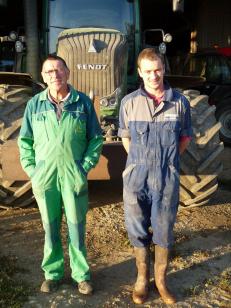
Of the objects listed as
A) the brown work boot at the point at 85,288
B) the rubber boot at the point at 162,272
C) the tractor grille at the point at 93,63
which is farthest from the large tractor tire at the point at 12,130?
the rubber boot at the point at 162,272

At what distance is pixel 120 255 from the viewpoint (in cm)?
378

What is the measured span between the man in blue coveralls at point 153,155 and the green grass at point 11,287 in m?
0.77

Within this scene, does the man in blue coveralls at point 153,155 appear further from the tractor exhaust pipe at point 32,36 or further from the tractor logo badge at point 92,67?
the tractor exhaust pipe at point 32,36

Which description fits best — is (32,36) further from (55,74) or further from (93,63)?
(55,74)

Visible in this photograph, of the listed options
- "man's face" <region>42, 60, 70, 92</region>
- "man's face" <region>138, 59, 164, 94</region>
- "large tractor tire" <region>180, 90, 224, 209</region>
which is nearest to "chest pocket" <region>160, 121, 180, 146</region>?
"man's face" <region>138, 59, 164, 94</region>

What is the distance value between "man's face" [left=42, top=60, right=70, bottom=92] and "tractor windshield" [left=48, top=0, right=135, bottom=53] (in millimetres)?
2336

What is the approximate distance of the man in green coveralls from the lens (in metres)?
3.00

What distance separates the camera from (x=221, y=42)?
11.3 metres

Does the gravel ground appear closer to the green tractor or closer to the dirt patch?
the dirt patch

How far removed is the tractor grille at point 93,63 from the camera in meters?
4.68

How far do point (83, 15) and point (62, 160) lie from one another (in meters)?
2.75

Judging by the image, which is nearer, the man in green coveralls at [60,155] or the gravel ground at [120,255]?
the man in green coveralls at [60,155]

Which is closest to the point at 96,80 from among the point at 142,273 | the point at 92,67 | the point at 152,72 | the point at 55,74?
the point at 92,67

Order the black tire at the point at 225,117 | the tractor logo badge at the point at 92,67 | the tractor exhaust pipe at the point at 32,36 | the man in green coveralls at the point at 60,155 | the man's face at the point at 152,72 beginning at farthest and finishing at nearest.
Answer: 1. the black tire at the point at 225,117
2. the tractor exhaust pipe at the point at 32,36
3. the tractor logo badge at the point at 92,67
4. the man in green coveralls at the point at 60,155
5. the man's face at the point at 152,72
